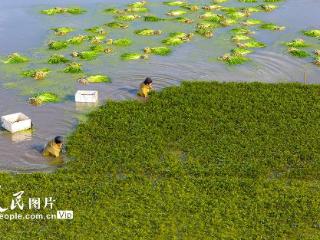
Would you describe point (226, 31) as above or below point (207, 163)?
above

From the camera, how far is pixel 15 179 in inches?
617

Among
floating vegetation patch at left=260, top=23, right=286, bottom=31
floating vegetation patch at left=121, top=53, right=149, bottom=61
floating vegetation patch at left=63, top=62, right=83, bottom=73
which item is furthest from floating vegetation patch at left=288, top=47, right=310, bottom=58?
floating vegetation patch at left=63, top=62, right=83, bottom=73

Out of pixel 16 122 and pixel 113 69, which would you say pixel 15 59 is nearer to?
pixel 113 69

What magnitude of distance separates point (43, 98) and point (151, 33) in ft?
35.3

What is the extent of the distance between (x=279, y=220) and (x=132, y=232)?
435 cm

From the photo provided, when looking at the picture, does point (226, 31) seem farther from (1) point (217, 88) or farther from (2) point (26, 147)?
(2) point (26, 147)

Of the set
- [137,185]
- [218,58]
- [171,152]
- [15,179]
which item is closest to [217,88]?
[218,58]

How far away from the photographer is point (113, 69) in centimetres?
2525

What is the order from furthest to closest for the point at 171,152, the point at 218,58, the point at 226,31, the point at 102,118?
the point at 226,31 < the point at 218,58 < the point at 102,118 < the point at 171,152

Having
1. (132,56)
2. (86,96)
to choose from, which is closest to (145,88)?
(86,96)

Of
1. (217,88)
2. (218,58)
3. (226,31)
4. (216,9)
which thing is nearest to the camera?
(217,88)

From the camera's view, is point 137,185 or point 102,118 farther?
point 102,118

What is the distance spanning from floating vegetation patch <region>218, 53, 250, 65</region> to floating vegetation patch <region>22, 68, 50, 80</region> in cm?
961

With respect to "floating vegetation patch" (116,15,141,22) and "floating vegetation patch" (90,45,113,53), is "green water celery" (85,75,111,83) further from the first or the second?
"floating vegetation patch" (116,15,141,22)
